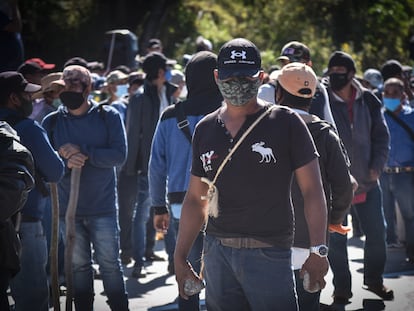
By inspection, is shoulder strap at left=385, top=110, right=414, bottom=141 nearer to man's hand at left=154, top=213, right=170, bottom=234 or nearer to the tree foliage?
man's hand at left=154, top=213, right=170, bottom=234

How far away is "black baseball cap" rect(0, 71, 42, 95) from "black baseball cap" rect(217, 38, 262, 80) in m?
1.84

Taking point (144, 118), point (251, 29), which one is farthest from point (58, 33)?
point (144, 118)

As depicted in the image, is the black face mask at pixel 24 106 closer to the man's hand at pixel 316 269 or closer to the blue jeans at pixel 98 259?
the blue jeans at pixel 98 259

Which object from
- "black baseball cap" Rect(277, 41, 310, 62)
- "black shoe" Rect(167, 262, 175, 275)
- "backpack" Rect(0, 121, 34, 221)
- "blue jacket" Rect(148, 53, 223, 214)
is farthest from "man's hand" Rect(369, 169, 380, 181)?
"backpack" Rect(0, 121, 34, 221)

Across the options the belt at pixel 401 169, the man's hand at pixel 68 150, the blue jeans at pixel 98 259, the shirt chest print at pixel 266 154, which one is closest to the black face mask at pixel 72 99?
the man's hand at pixel 68 150

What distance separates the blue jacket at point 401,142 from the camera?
1028 cm

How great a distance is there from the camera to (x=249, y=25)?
2770 cm

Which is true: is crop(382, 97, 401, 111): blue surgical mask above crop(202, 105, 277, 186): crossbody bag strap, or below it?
below

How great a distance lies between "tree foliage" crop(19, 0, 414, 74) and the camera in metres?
22.5

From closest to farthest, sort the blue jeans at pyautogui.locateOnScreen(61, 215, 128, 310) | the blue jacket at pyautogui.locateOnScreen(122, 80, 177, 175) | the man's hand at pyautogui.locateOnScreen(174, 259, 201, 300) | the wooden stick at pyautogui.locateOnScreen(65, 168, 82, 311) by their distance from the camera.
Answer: the man's hand at pyautogui.locateOnScreen(174, 259, 201, 300), the wooden stick at pyautogui.locateOnScreen(65, 168, 82, 311), the blue jeans at pyautogui.locateOnScreen(61, 215, 128, 310), the blue jacket at pyautogui.locateOnScreen(122, 80, 177, 175)

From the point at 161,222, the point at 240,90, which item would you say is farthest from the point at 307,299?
the point at 240,90

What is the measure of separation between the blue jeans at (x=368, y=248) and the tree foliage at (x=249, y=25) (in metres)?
14.8

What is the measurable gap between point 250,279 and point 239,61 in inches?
46.4

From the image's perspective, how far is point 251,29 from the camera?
27.5 meters
